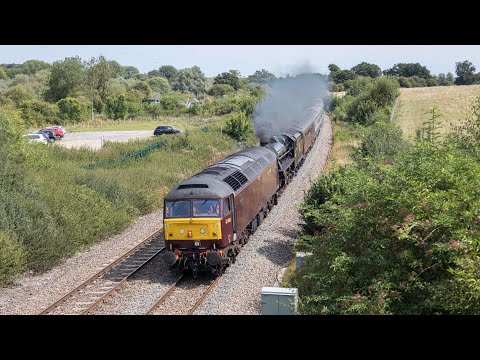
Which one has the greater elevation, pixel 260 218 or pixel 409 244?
pixel 409 244

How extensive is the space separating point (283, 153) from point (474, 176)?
17725 mm

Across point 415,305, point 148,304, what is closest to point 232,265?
point 148,304

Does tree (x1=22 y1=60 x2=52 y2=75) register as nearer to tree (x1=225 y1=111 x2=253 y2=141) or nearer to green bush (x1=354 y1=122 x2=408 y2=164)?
tree (x1=225 y1=111 x2=253 y2=141)

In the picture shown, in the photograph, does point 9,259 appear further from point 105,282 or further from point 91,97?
point 91,97

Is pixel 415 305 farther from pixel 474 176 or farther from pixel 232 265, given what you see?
pixel 232 265

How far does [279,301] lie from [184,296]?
13.8 feet

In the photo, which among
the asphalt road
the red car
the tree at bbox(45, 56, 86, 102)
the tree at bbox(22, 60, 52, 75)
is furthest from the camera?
the tree at bbox(22, 60, 52, 75)

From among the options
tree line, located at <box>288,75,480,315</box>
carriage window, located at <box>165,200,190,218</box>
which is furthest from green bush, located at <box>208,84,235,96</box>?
tree line, located at <box>288,75,480,315</box>

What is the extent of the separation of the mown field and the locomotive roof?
94.7 feet

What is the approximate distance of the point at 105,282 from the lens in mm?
15500

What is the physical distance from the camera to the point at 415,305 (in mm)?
8250

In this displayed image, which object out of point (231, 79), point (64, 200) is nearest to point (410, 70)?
point (231, 79)

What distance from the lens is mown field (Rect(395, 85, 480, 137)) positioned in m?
47.7

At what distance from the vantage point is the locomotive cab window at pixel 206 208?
48.8 ft
